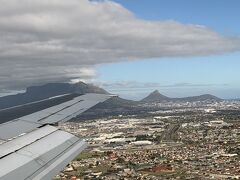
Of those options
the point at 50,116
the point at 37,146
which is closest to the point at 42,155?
the point at 37,146

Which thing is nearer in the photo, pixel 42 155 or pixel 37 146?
pixel 42 155

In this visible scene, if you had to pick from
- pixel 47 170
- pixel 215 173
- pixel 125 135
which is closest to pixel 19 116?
Result: pixel 47 170

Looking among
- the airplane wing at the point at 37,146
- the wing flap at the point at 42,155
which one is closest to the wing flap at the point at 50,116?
the airplane wing at the point at 37,146

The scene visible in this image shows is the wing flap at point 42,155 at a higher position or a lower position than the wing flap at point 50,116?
lower

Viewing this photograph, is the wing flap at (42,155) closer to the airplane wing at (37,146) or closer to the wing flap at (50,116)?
the airplane wing at (37,146)

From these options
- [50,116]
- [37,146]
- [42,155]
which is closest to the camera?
[42,155]

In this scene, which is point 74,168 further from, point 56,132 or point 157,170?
point 56,132

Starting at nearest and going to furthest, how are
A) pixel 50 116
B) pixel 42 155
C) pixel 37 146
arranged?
1. pixel 42 155
2. pixel 37 146
3. pixel 50 116

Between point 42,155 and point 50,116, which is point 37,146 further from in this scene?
point 50,116
